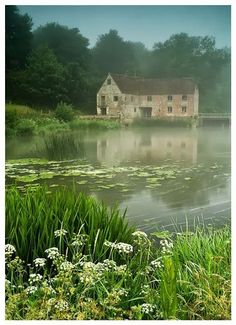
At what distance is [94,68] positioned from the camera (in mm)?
2500

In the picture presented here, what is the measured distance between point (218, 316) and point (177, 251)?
36 centimetres

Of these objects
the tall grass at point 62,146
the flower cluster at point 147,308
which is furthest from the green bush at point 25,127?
the flower cluster at point 147,308

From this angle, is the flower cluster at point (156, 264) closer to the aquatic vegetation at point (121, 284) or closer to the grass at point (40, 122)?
the aquatic vegetation at point (121, 284)

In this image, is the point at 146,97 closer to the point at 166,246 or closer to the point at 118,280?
the point at 166,246

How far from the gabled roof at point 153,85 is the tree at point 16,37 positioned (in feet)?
1.70

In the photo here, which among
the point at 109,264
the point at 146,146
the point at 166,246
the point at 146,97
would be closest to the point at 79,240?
the point at 109,264

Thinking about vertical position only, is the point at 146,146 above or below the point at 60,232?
above

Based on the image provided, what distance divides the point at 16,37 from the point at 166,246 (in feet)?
4.61

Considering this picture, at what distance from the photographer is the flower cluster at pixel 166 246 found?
2164 mm

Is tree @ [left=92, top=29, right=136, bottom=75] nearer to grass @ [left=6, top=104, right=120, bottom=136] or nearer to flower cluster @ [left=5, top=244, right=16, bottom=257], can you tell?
grass @ [left=6, top=104, right=120, bottom=136]

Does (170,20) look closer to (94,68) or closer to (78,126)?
(94,68)

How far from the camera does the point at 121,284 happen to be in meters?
2.00

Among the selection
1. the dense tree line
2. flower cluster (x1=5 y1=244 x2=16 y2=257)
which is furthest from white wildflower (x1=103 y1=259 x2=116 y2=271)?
the dense tree line

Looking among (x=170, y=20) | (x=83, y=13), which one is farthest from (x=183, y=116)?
(x=83, y=13)
